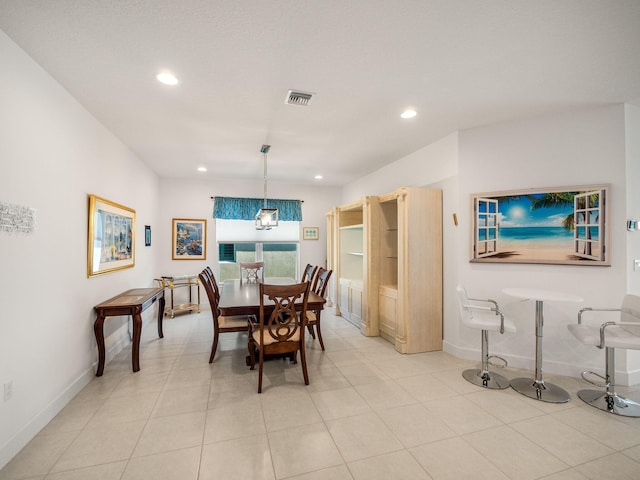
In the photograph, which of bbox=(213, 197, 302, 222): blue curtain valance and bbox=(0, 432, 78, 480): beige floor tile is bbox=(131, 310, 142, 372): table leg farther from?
bbox=(213, 197, 302, 222): blue curtain valance

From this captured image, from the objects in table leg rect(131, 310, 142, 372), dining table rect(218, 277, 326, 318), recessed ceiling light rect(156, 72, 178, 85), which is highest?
recessed ceiling light rect(156, 72, 178, 85)

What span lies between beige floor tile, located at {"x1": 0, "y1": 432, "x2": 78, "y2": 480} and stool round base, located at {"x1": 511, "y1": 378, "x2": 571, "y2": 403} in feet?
11.8

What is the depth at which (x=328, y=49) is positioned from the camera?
1911mm

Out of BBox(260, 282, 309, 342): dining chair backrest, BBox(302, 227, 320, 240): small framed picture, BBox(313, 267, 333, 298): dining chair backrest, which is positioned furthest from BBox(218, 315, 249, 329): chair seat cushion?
BBox(302, 227, 320, 240): small framed picture

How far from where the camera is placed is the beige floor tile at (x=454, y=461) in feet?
5.44

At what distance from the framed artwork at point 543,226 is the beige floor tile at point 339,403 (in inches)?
79.6

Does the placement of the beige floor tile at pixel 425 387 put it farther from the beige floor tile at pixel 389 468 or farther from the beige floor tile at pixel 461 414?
the beige floor tile at pixel 389 468

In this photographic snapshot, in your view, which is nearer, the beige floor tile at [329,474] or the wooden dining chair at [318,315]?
the beige floor tile at [329,474]

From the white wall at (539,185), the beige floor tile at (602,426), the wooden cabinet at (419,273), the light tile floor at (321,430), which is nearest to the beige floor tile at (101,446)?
the light tile floor at (321,430)

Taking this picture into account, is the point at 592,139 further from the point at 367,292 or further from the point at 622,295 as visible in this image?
the point at 367,292

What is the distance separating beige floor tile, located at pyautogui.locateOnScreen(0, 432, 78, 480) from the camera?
5.47ft

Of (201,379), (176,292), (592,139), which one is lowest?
(201,379)

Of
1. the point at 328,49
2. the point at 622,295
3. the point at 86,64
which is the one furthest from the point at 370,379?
the point at 86,64

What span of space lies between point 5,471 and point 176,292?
3994mm
